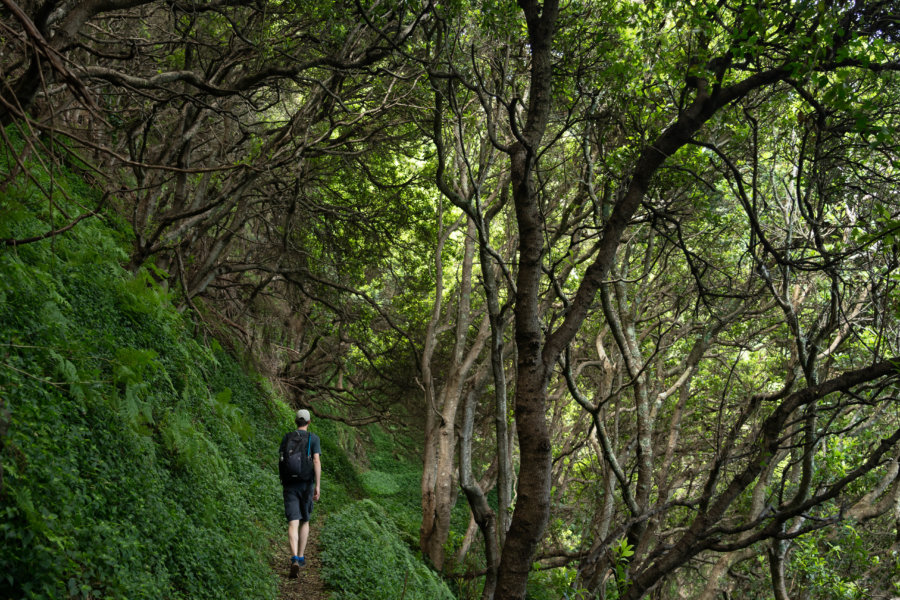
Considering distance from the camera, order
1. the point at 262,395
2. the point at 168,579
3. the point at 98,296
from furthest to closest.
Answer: the point at 262,395 → the point at 98,296 → the point at 168,579

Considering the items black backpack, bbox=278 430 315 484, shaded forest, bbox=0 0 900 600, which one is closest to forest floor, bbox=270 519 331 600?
black backpack, bbox=278 430 315 484

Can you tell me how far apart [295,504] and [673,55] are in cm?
684

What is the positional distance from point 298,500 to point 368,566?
2.05m

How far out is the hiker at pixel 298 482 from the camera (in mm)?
7899

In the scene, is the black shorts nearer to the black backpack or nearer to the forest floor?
the black backpack

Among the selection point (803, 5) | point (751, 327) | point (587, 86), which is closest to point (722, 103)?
point (803, 5)

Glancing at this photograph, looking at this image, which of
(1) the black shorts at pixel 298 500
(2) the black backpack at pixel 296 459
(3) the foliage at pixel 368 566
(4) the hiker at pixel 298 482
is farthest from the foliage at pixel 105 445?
(3) the foliage at pixel 368 566

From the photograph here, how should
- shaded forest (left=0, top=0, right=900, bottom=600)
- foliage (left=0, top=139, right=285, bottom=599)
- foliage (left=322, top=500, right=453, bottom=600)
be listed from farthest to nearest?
foliage (left=322, top=500, right=453, bottom=600) < shaded forest (left=0, top=0, right=900, bottom=600) < foliage (left=0, top=139, right=285, bottom=599)

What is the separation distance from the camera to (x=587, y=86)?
7.77m

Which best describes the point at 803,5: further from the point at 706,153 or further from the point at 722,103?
the point at 706,153


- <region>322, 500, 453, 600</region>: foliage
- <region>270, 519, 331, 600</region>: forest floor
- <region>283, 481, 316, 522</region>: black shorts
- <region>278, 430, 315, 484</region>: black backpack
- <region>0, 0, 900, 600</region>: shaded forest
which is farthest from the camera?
<region>322, 500, 453, 600</region>: foliage

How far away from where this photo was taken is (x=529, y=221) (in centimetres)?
493

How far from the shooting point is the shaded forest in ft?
16.1

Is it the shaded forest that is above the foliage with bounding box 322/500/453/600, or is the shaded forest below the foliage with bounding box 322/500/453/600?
above
